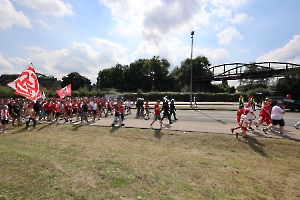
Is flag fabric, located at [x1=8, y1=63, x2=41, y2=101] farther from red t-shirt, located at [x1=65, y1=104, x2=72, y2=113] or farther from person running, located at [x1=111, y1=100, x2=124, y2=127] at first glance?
person running, located at [x1=111, y1=100, x2=124, y2=127]

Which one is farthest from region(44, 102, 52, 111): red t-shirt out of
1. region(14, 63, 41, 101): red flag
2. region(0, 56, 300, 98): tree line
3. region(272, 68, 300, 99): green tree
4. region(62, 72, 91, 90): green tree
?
region(62, 72, 91, 90): green tree

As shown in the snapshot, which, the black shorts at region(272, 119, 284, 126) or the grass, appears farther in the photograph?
the black shorts at region(272, 119, 284, 126)

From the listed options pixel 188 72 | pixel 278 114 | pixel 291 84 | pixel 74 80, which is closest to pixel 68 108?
pixel 278 114

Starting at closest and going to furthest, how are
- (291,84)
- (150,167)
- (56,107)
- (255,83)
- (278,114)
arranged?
1. (150,167)
2. (278,114)
3. (56,107)
4. (291,84)
5. (255,83)

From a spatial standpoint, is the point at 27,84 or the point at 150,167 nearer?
→ the point at 150,167

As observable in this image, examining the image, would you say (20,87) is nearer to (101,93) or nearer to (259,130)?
(259,130)

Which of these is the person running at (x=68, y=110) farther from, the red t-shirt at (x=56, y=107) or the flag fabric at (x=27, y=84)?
the flag fabric at (x=27, y=84)

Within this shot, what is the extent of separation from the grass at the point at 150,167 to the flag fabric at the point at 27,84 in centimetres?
308

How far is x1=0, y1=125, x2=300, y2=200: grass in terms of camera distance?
401 centimetres

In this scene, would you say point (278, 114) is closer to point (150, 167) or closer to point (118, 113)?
point (150, 167)

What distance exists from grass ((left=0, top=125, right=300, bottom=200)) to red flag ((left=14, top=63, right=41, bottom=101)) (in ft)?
10.1

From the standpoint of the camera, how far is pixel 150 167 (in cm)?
527

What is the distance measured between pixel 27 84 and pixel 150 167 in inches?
384

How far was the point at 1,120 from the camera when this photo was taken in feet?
32.2
